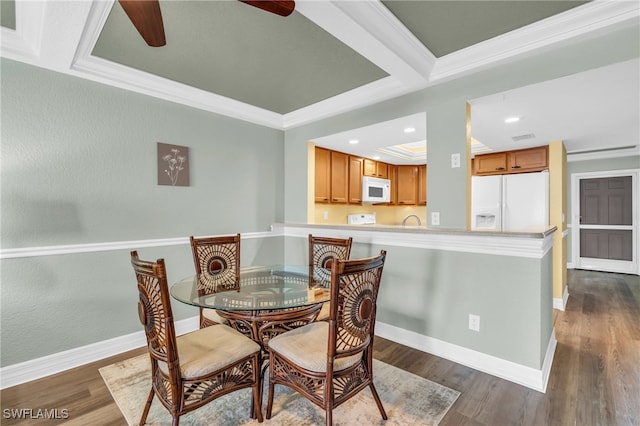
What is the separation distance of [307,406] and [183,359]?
834 mm

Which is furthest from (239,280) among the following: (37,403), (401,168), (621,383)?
(401,168)

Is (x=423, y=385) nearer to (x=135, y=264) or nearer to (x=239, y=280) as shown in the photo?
(x=239, y=280)

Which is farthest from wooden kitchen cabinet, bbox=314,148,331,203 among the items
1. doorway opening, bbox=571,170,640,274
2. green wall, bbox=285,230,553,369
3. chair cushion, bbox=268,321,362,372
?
doorway opening, bbox=571,170,640,274

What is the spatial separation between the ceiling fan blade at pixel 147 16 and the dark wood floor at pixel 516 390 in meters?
2.10

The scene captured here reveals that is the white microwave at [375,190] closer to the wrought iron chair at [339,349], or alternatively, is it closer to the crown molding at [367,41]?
the crown molding at [367,41]

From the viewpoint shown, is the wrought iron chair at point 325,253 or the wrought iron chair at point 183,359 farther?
the wrought iron chair at point 325,253

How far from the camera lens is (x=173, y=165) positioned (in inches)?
114

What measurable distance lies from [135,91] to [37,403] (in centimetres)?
243

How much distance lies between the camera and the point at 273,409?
181cm

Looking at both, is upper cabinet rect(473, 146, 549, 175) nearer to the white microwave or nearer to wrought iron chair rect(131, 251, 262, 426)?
the white microwave

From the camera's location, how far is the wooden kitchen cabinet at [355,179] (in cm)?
468

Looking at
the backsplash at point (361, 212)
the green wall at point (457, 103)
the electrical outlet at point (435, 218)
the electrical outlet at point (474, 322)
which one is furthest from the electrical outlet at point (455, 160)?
the backsplash at point (361, 212)

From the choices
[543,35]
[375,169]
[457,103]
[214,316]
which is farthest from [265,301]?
[375,169]

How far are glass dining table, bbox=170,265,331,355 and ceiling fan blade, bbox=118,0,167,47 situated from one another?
1.41 metres
